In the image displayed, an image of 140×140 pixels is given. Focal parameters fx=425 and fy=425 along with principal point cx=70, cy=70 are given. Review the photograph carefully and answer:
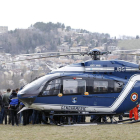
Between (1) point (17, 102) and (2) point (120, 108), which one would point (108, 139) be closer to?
(2) point (120, 108)

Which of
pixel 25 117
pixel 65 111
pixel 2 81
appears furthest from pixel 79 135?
pixel 2 81

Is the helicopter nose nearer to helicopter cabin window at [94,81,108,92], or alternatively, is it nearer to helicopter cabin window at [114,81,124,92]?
helicopter cabin window at [94,81,108,92]

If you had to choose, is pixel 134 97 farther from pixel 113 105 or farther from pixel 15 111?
pixel 15 111

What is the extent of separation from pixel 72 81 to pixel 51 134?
12.4ft

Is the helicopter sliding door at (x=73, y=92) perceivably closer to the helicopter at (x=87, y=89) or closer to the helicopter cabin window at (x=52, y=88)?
the helicopter at (x=87, y=89)

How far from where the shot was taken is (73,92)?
1733 centimetres

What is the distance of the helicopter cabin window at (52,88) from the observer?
17172mm

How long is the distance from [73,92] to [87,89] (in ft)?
1.95

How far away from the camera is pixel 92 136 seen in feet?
43.9

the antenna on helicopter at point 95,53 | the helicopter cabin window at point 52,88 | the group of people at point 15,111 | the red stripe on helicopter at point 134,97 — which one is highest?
the antenna on helicopter at point 95,53

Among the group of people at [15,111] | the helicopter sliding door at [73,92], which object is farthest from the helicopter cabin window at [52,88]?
the group of people at [15,111]

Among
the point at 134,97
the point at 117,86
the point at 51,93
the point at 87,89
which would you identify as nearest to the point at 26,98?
the point at 51,93

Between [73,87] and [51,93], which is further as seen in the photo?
[73,87]

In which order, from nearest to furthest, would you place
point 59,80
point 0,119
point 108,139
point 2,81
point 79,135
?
point 108,139, point 79,135, point 59,80, point 0,119, point 2,81
